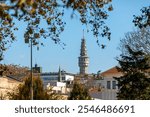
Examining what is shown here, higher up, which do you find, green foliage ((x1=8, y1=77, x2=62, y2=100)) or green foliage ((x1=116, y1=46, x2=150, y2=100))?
green foliage ((x1=116, y1=46, x2=150, y2=100))

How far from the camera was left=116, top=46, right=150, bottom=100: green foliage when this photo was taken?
50.3 meters

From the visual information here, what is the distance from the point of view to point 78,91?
45625 millimetres

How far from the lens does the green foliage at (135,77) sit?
5031cm

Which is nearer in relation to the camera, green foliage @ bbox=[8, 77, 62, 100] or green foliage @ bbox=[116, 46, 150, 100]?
green foliage @ bbox=[8, 77, 62, 100]

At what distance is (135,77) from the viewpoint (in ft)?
168

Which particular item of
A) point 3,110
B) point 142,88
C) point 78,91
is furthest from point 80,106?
point 142,88

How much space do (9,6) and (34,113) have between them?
488cm

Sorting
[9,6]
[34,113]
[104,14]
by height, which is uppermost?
[104,14]

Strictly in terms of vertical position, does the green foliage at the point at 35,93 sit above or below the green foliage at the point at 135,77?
below

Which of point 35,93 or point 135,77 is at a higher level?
point 135,77

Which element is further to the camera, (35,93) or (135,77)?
(135,77)

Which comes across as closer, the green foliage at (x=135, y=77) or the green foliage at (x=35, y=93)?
the green foliage at (x=35, y=93)

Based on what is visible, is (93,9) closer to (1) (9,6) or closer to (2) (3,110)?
(2) (3,110)

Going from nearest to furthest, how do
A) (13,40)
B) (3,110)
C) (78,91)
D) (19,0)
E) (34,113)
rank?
(19,0), (34,113), (3,110), (13,40), (78,91)
